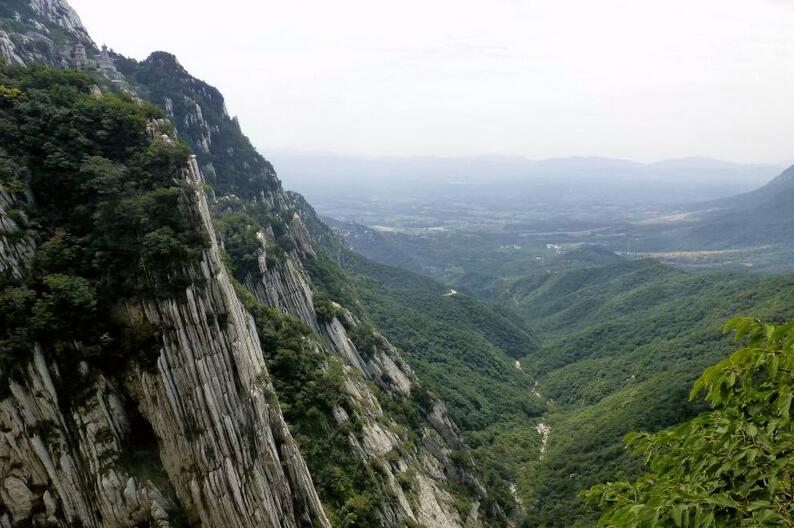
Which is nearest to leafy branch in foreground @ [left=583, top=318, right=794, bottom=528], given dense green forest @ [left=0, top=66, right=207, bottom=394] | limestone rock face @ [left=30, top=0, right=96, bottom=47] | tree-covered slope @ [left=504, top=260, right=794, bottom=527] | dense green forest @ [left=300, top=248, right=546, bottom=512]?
tree-covered slope @ [left=504, top=260, right=794, bottom=527]

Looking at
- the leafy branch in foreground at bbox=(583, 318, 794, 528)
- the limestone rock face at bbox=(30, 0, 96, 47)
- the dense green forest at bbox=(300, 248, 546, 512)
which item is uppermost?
the limestone rock face at bbox=(30, 0, 96, 47)

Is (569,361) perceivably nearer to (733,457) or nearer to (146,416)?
(146,416)

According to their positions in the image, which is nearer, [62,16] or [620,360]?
[62,16]

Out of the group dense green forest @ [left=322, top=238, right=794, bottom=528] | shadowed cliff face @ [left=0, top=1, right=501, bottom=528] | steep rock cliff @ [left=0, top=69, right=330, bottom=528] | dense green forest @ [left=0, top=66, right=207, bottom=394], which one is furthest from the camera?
dense green forest @ [left=322, top=238, right=794, bottom=528]

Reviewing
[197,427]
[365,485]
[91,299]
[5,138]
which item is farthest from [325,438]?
[5,138]

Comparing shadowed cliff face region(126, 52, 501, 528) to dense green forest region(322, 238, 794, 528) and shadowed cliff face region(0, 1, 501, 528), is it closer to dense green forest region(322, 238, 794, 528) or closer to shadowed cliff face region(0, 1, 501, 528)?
shadowed cliff face region(0, 1, 501, 528)

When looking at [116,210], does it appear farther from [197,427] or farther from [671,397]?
[671,397]

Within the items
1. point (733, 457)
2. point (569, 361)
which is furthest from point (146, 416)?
point (569, 361)

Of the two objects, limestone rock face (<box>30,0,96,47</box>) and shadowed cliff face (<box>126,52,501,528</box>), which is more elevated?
limestone rock face (<box>30,0,96,47</box>)

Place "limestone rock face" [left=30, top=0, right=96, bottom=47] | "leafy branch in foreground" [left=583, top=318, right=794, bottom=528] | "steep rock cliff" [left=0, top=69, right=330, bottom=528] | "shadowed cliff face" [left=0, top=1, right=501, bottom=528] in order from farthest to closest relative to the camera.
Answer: "limestone rock face" [left=30, top=0, right=96, bottom=47] < "shadowed cliff face" [left=0, top=1, right=501, bottom=528] < "steep rock cliff" [left=0, top=69, right=330, bottom=528] < "leafy branch in foreground" [left=583, top=318, right=794, bottom=528]
